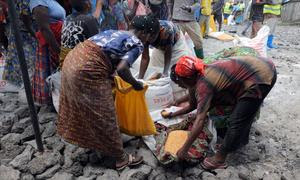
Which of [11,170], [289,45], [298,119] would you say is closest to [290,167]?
[298,119]

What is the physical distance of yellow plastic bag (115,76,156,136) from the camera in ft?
8.38

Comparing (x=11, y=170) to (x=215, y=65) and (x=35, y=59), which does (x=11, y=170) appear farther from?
(x=215, y=65)

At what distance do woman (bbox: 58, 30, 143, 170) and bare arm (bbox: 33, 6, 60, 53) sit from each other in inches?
28.7

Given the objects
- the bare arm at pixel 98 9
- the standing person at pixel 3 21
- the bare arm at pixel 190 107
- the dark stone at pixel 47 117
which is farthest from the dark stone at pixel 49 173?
the bare arm at pixel 98 9

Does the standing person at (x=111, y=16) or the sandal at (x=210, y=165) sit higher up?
the standing person at (x=111, y=16)

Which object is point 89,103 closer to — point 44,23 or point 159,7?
point 44,23

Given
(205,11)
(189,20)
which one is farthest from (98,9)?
(205,11)

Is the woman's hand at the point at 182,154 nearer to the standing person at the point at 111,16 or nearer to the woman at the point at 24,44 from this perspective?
the woman at the point at 24,44

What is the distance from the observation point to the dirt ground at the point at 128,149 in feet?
8.01

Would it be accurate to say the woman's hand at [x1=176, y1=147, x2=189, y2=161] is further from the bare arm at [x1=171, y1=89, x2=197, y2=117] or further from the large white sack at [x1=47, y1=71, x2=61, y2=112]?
the large white sack at [x1=47, y1=71, x2=61, y2=112]

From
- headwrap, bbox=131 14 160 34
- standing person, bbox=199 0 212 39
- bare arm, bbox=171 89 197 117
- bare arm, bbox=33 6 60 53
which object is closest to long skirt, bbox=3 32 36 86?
bare arm, bbox=33 6 60 53

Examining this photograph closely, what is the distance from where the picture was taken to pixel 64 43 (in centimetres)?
272

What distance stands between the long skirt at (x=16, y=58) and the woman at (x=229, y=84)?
5.55 ft

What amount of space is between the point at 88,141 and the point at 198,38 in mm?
2658
